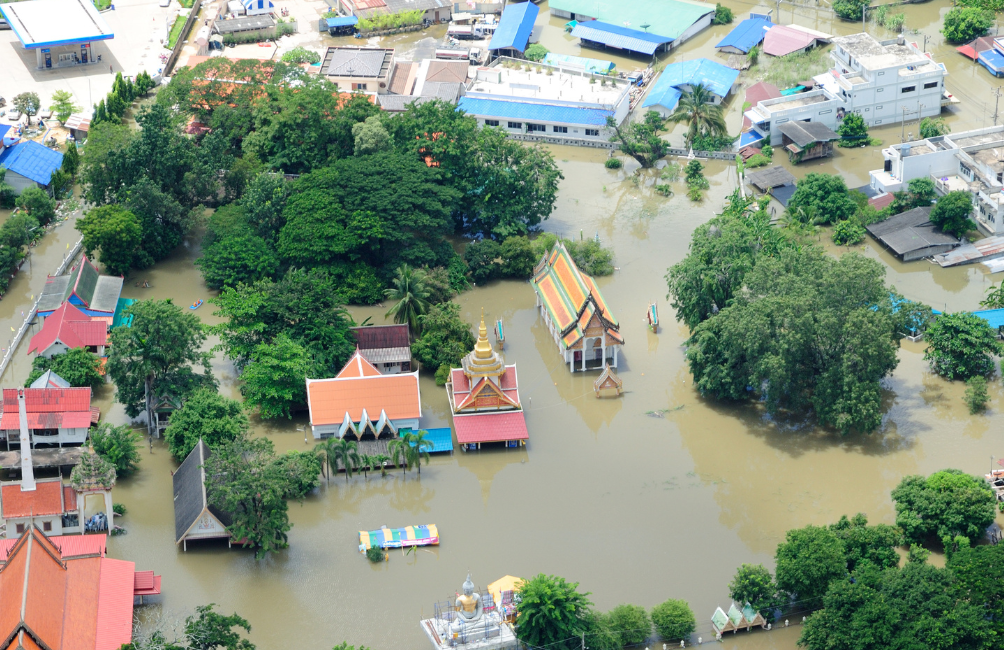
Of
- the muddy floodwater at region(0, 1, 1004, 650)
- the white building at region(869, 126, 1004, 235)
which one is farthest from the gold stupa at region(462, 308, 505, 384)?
the white building at region(869, 126, 1004, 235)

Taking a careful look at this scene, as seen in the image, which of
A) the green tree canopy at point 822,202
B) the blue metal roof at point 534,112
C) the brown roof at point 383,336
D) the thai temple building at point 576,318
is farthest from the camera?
the blue metal roof at point 534,112

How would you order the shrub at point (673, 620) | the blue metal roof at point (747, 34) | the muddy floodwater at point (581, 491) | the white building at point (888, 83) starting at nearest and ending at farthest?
the shrub at point (673, 620), the muddy floodwater at point (581, 491), the white building at point (888, 83), the blue metal roof at point (747, 34)

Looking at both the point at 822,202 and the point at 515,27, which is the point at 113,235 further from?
the point at 822,202

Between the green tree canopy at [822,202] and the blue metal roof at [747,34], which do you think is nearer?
the green tree canopy at [822,202]

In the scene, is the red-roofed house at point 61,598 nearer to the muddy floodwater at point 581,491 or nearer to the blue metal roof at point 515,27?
the muddy floodwater at point 581,491

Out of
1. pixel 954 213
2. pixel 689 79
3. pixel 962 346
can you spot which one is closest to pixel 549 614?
pixel 962 346

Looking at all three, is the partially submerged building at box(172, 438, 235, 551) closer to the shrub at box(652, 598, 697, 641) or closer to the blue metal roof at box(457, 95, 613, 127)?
the shrub at box(652, 598, 697, 641)

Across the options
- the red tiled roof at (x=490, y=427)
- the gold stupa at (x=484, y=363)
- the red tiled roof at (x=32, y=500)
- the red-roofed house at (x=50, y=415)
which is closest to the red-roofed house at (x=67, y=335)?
the red-roofed house at (x=50, y=415)
